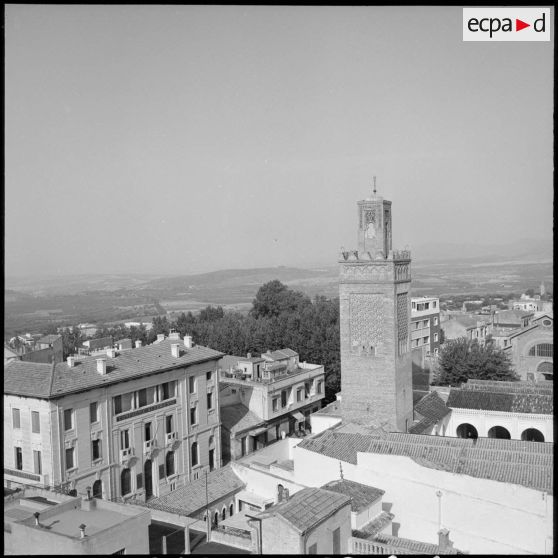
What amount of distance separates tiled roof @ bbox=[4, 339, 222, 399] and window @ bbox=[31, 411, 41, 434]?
41 centimetres

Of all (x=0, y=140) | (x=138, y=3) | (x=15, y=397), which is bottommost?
(x=15, y=397)

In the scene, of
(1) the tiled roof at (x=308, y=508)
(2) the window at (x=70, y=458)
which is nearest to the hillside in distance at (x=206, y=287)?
(2) the window at (x=70, y=458)

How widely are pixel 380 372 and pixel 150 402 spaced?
5567 millimetres

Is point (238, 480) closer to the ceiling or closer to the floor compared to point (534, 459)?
closer to the floor

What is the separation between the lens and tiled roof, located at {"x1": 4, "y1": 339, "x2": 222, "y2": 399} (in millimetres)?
12859

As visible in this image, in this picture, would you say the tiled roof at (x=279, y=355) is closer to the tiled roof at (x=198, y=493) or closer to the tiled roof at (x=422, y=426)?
the tiled roof at (x=422, y=426)

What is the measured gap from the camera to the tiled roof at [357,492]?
34.4 ft

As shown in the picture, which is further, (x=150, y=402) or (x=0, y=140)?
(x=150, y=402)

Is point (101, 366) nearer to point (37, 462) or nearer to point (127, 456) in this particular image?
point (127, 456)

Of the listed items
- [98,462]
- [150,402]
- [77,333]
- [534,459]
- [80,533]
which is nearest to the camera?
[80,533]

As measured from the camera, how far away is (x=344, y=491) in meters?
10.9

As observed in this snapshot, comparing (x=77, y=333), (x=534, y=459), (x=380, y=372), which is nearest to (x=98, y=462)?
(x=380, y=372)

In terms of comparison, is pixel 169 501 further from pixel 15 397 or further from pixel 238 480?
pixel 15 397

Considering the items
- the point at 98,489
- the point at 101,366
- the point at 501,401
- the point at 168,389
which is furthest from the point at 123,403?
the point at 501,401
